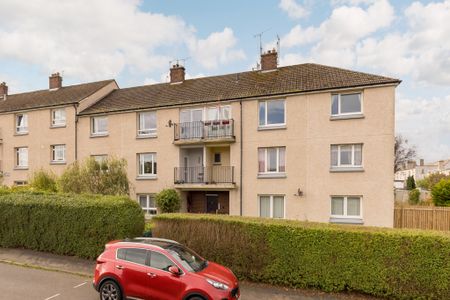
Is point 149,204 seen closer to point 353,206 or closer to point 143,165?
point 143,165

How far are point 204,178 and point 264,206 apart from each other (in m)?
3.86

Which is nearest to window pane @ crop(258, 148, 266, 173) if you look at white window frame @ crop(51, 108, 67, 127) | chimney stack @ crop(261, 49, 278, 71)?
chimney stack @ crop(261, 49, 278, 71)

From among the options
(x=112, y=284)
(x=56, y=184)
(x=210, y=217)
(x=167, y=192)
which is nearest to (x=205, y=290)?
(x=112, y=284)

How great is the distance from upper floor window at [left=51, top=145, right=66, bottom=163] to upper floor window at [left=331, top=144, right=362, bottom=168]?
60.6 feet

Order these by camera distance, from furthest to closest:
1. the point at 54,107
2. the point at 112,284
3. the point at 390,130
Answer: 1. the point at 54,107
2. the point at 390,130
3. the point at 112,284

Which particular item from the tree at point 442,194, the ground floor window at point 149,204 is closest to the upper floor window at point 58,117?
the ground floor window at point 149,204

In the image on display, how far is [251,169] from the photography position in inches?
692

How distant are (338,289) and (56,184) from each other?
15.6 meters

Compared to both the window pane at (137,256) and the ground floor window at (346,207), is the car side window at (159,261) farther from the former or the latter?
the ground floor window at (346,207)

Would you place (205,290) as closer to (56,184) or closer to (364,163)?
(364,163)

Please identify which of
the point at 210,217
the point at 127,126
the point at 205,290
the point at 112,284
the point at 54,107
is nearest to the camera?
the point at 205,290

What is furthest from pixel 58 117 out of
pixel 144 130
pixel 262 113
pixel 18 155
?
pixel 262 113

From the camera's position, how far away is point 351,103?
1578 centimetres

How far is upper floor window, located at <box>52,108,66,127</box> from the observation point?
75.6ft
